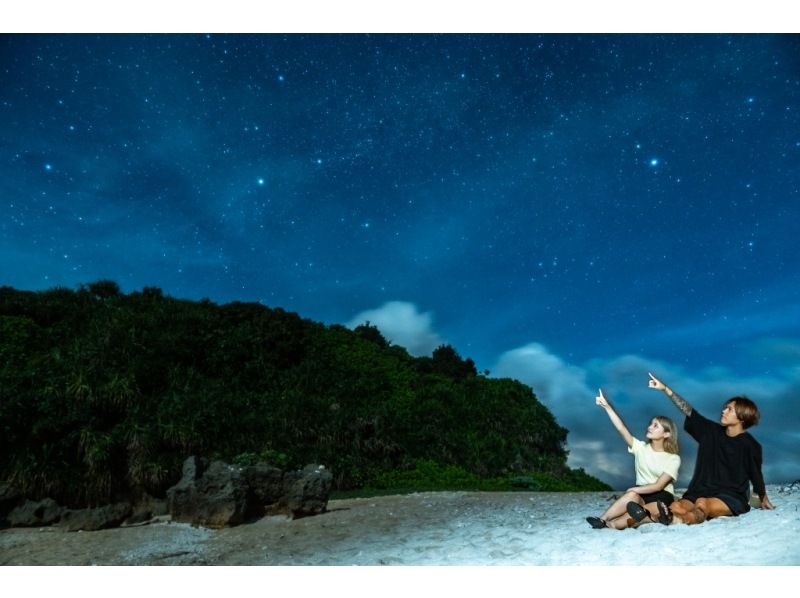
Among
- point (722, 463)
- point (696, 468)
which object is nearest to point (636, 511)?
point (696, 468)

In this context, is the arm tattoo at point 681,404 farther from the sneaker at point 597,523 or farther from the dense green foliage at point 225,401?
the dense green foliage at point 225,401

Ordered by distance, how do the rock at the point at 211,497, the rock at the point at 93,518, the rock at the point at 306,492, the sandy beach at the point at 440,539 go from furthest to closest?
the rock at the point at 306,492, the rock at the point at 93,518, the rock at the point at 211,497, the sandy beach at the point at 440,539

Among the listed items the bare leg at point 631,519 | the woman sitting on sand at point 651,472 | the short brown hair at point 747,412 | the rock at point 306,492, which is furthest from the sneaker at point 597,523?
the rock at point 306,492

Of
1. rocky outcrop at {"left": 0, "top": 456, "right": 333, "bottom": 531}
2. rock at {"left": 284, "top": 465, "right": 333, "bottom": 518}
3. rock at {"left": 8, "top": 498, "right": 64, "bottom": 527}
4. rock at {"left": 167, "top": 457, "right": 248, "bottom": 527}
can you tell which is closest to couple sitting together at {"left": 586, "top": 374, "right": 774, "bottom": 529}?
rock at {"left": 284, "top": 465, "right": 333, "bottom": 518}

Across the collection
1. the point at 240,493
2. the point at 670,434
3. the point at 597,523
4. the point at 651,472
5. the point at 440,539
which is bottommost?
the point at 440,539

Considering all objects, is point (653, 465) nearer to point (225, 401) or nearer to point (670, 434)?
point (670, 434)

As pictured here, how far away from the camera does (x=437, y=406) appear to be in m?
18.0

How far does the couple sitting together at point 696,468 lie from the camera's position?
6000mm

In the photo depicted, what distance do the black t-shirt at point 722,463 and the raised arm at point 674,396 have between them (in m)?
0.06

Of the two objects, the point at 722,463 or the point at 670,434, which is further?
the point at 670,434

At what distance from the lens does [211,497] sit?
29.0 ft

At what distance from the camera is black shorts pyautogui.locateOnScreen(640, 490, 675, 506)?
246 inches

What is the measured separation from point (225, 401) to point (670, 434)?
9.85 meters
